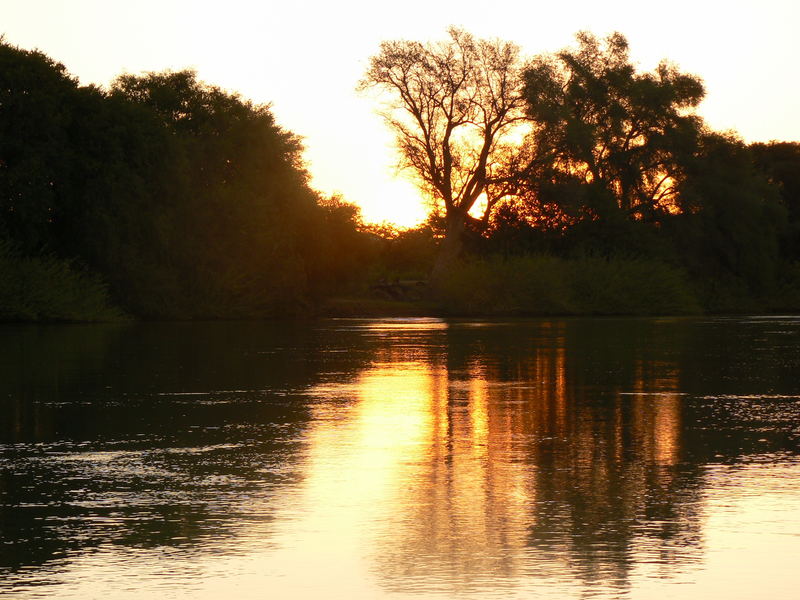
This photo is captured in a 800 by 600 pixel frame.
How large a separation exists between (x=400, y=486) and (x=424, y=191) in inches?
2872

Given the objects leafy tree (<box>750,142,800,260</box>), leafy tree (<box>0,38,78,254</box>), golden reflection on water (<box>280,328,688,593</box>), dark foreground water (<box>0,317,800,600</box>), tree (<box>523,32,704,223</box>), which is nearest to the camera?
dark foreground water (<box>0,317,800,600</box>)

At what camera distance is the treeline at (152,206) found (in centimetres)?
5600

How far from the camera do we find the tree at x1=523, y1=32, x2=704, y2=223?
78.8 meters

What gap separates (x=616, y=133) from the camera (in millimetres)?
81062

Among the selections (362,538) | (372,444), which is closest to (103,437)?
(372,444)

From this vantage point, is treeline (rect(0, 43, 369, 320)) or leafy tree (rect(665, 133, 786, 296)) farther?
leafy tree (rect(665, 133, 786, 296))

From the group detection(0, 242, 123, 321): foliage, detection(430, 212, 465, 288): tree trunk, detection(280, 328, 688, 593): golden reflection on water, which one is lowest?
detection(280, 328, 688, 593): golden reflection on water

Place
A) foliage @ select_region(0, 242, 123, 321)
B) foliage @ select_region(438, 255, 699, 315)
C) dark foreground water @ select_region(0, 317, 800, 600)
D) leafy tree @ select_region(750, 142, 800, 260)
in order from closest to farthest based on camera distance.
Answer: dark foreground water @ select_region(0, 317, 800, 600) < foliage @ select_region(0, 242, 123, 321) < foliage @ select_region(438, 255, 699, 315) < leafy tree @ select_region(750, 142, 800, 260)

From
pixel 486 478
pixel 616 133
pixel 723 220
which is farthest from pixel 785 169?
pixel 486 478

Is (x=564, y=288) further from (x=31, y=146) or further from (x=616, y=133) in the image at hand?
(x=31, y=146)

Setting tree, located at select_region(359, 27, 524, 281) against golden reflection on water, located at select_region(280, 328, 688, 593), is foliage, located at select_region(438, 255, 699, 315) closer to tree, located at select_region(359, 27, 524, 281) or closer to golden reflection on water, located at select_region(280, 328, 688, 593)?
tree, located at select_region(359, 27, 524, 281)

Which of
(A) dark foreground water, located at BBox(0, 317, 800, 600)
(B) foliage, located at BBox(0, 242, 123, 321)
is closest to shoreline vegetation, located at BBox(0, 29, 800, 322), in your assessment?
(B) foliage, located at BBox(0, 242, 123, 321)

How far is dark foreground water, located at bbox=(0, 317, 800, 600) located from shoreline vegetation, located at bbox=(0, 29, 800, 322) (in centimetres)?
3709

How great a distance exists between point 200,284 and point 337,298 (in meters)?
16.7
